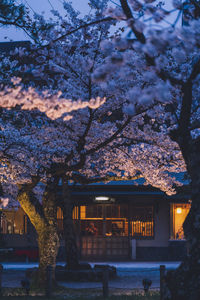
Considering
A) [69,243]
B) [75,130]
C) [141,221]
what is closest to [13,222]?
[141,221]

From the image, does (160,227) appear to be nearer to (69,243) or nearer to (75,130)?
(69,243)

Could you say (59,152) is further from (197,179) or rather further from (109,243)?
(109,243)

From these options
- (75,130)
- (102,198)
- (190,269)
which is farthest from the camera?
(102,198)

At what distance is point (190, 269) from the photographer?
24.5 feet

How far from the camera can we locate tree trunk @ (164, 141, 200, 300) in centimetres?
736

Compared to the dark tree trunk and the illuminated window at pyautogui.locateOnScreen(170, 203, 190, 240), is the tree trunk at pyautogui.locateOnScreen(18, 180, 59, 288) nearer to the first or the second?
the dark tree trunk

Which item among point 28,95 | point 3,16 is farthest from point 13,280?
point 28,95

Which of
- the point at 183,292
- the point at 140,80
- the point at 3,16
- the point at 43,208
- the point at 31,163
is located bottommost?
the point at 183,292

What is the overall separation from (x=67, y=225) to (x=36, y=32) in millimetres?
8822

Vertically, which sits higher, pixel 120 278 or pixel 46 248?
pixel 46 248

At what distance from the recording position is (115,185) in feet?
85.4

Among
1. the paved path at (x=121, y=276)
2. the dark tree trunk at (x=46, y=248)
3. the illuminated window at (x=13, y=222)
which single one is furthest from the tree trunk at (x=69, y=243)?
the illuminated window at (x=13, y=222)

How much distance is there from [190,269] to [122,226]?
63.0ft

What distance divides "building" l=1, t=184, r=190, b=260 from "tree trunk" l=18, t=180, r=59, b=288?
32.7ft
